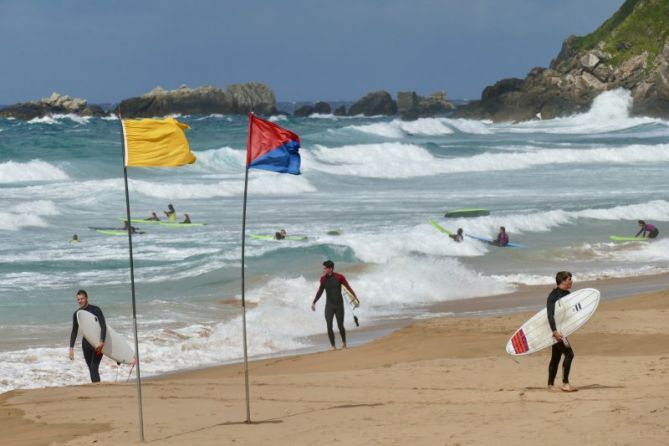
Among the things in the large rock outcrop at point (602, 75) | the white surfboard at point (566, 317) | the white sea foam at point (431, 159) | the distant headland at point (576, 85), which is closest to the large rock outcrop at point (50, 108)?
the distant headland at point (576, 85)

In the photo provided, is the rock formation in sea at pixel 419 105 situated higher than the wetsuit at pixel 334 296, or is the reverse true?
the wetsuit at pixel 334 296

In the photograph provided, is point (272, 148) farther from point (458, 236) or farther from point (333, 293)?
point (458, 236)

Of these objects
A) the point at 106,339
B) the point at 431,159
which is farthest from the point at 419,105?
the point at 106,339

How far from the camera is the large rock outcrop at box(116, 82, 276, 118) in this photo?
122m

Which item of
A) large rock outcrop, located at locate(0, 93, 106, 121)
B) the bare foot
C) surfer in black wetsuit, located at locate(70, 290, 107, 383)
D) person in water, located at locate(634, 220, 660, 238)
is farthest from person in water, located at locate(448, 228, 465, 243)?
large rock outcrop, located at locate(0, 93, 106, 121)

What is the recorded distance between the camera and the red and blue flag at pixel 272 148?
10008 millimetres

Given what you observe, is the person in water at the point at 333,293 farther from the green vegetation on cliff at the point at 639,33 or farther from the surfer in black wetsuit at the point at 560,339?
the green vegetation on cliff at the point at 639,33

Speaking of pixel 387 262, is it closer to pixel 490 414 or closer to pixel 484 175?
pixel 490 414

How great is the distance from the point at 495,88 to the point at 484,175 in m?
59.4

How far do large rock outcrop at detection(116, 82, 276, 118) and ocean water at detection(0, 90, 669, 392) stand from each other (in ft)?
186

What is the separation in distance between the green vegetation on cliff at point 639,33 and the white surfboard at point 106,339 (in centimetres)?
9195

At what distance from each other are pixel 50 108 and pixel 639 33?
55.9 m

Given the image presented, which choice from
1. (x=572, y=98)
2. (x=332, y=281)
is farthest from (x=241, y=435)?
(x=572, y=98)

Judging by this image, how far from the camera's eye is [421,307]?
68.8 feet
